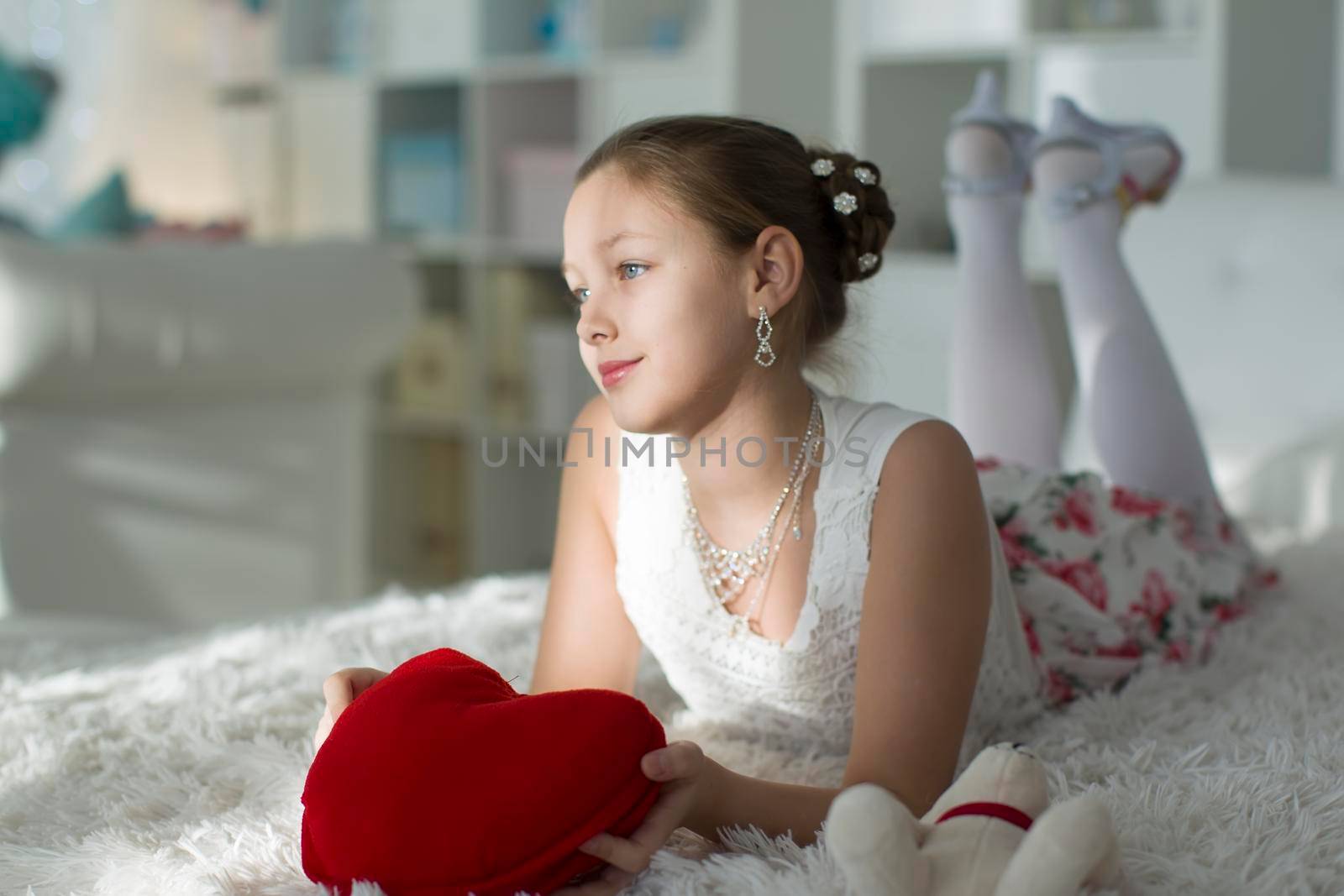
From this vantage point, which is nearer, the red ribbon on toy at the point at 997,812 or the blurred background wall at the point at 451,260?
the red ribbon on toy at the point at 997,812

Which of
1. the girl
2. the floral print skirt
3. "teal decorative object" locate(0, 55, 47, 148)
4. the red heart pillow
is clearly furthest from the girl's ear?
"teal decorative object" locate(0, 55, 47, 148)

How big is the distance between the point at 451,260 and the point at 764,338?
2521mm

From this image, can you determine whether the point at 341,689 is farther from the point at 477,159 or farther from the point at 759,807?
the point at 477,159

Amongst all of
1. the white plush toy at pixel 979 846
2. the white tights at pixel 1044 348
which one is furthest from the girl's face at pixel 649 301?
the white tights at pixel 1044 348

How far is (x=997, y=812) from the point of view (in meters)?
0.70

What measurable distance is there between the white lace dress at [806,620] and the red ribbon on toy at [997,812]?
0.27 m

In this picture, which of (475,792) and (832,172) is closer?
(475,792)

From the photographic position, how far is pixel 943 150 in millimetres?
2559

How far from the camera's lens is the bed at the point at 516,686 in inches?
29.2

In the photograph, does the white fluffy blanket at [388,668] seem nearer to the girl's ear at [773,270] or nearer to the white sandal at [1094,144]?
the girl's ear at [773,270]

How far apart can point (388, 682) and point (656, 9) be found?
2404 millimetres

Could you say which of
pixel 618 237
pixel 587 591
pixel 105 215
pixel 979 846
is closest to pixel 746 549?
pixel 587 591

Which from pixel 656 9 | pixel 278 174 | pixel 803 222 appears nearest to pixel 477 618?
pixel 803 222

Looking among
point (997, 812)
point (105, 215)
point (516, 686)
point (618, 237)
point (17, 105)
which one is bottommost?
point (516, 686)
